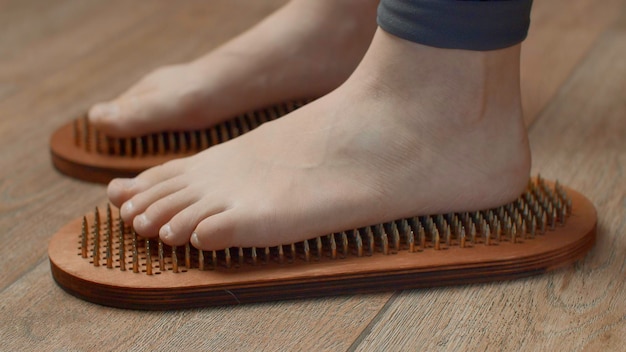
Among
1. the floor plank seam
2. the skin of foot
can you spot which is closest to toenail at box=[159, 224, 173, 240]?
the skin of foot

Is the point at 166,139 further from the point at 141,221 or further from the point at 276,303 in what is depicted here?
the point at 276,303

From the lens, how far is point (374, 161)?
1003 mm

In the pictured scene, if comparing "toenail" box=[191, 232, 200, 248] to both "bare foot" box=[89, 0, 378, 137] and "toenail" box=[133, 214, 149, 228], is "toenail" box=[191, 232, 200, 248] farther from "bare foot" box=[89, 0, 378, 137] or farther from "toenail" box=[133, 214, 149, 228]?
"bare foot" box=[89, 0, 378, 137]

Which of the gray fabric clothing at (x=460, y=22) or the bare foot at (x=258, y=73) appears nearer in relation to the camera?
the gray fabric clothing at (x=460, y=22)

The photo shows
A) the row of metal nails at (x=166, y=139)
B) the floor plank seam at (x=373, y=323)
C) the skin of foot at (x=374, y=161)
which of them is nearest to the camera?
the floor plank seam at (x=373, y=323)

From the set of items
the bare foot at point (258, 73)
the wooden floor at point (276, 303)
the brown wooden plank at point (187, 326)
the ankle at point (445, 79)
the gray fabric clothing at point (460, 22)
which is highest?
the gray fabric clothing at point (460, 22)

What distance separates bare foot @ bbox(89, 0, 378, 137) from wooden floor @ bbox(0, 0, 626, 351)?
0.45 ft

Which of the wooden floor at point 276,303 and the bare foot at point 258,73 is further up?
the bare foot at point 258,73

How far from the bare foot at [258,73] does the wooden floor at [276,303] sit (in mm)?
138

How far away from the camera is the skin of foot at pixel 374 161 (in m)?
0.97

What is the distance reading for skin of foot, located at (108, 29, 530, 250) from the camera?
3.17 ft

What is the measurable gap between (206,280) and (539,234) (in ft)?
1.22

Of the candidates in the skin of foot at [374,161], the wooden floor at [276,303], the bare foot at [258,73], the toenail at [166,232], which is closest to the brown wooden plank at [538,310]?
the wooden floor at [276,303]

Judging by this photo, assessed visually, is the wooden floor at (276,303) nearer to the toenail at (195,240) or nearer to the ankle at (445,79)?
the toenail at (195,240)
